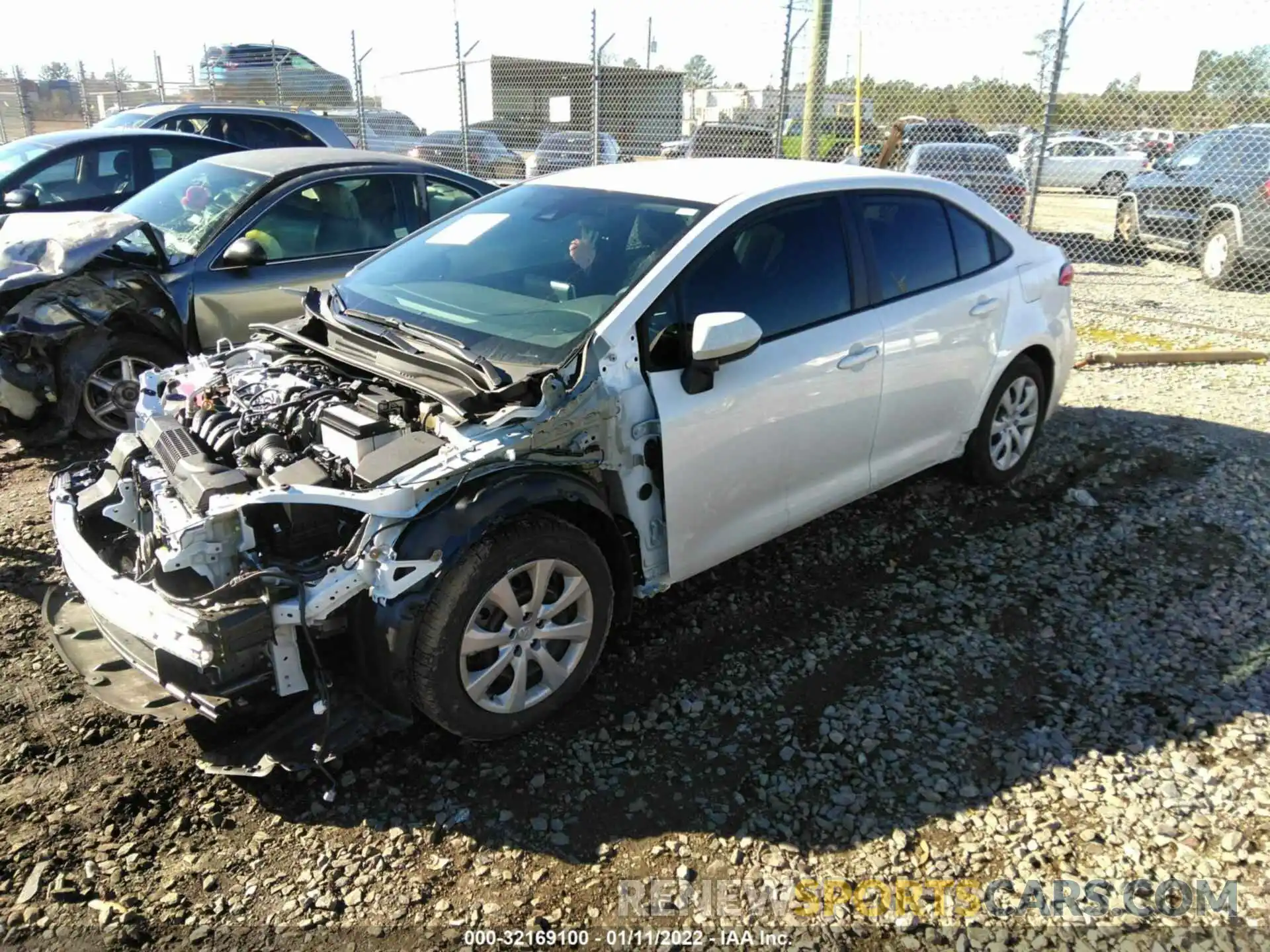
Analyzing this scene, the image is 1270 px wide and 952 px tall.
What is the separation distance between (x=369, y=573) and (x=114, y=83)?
2799cm

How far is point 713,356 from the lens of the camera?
3215 millimetres

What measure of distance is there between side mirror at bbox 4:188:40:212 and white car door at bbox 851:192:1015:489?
6.77m

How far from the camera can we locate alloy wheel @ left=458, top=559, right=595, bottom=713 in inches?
116

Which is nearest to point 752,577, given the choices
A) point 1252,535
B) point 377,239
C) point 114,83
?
point 1252,535

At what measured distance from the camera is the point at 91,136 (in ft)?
26.7

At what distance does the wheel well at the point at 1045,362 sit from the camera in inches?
200

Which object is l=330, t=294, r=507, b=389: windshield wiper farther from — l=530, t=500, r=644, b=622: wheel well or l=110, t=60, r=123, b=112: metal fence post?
l=110, t=60, r=123, b=112: metal fence post

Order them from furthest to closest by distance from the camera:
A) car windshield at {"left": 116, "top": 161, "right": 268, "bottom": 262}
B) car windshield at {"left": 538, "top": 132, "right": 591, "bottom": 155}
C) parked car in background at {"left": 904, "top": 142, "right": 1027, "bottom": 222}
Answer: car windshield at {"left": 538, "top": 132, "right": 591, "bottom": 155}
parked car in background at {"left": 904, "top": 142, "right": 1027, "bottom": 222}
car windshield at {"left": 116, "top": 161, "right": 268, "bottom": 262}

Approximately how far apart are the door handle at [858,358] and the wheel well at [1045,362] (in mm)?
Answer: 1494

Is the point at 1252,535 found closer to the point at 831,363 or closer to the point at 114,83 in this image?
the point at 831,363

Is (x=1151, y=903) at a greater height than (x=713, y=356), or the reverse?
(x=713, y=356)

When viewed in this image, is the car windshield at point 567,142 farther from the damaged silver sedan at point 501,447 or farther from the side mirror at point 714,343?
the side mirror at point 714,343

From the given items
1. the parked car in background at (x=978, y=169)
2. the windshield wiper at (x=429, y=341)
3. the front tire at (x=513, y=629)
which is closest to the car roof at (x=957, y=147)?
the parked car in background at (x=978, y=169)

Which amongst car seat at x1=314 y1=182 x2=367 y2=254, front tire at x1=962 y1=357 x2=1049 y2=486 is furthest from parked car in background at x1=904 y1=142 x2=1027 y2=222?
car seat at x1=314 y1=182 x2=367 y2=254
